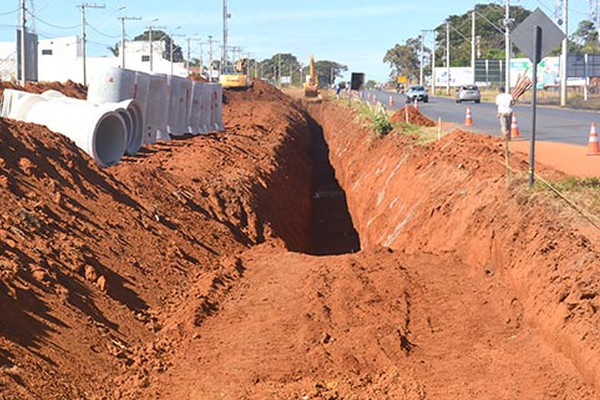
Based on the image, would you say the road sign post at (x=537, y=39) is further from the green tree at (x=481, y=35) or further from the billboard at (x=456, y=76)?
the green tree at (x=481, y=35)

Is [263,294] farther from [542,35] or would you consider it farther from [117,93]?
[117,93]

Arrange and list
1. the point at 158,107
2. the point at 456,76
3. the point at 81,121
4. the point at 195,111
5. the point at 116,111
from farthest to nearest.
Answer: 1. the point at 456,76
2. the point at 195,111
3. the point at 158,107
4. the point at 116,111
5. the point at 81,121

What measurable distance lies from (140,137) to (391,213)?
258 inches

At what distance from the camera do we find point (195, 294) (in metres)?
11.3

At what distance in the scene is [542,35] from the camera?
488 inches

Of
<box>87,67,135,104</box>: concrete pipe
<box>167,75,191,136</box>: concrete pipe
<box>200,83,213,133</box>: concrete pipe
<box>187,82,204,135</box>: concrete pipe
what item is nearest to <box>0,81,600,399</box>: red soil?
<box>87,67,135,104</box>: concrete pipe

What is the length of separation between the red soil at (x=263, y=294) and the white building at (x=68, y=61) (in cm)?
5852

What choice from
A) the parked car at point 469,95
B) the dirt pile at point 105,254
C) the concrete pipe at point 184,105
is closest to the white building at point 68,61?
the parked car at point 469,95

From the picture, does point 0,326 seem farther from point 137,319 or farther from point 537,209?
point 537,209

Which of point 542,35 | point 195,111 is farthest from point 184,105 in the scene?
point 542,35

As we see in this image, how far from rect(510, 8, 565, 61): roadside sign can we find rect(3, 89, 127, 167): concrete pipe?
27.4ft

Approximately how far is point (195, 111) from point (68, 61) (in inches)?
2432

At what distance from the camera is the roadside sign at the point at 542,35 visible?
1237cm

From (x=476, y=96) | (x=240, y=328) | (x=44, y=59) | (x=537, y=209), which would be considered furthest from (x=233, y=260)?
(x=44, y=59)
